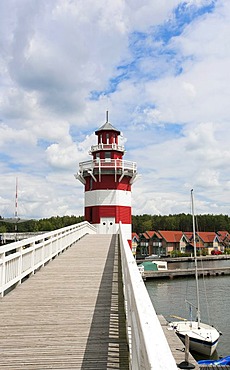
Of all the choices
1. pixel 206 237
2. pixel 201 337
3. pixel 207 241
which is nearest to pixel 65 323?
pixel 201 337

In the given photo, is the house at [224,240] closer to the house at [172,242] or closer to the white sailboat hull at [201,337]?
the house at [172,242]

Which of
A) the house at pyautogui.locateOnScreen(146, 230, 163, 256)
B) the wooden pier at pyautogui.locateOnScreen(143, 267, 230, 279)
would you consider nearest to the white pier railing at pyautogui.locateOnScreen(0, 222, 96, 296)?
the wooden pier at pyautogui.locateOnScreen(143, 267, 230, 279)

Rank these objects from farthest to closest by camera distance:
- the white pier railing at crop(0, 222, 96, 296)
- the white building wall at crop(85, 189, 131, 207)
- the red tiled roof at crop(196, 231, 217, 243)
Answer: the red tiled roof at crop(196, 231, 217, 243) < the white building wall at crop(85, 189, 131, 207) < the white pier railing at crop(0, 222, 96, 296)

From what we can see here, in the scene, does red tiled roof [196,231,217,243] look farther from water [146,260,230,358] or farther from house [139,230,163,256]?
water [146,260,230,358]

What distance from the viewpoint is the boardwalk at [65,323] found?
4266mm

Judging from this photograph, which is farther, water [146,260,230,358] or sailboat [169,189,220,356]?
water [146,260,230,358]

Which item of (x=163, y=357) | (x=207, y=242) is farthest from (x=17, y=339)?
(x=207, y=242)

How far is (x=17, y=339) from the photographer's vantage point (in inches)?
196

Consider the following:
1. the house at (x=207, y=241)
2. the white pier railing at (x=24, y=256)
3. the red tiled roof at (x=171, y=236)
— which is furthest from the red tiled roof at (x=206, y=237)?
the white pier railing at (x=24, y=256)

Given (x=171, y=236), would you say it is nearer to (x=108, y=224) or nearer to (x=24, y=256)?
(x=108, y=224)

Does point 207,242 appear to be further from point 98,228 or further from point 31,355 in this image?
point 31,355

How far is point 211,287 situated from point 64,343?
42.8 m

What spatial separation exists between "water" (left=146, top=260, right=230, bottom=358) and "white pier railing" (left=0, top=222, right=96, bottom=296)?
13.4 m

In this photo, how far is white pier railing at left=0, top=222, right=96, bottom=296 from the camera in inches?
302
